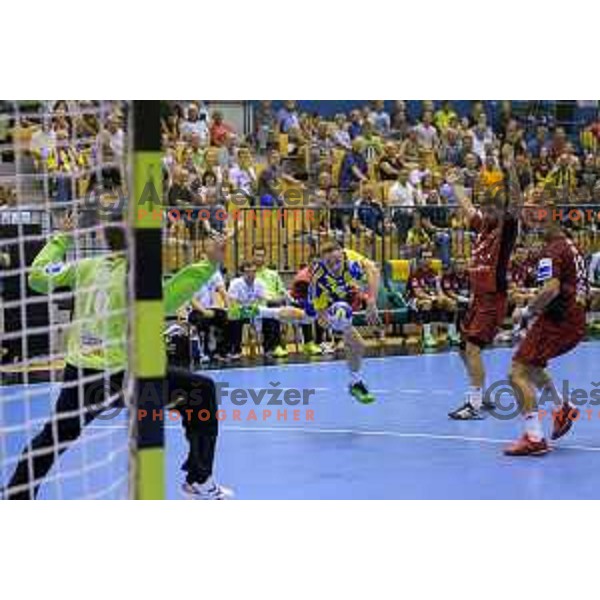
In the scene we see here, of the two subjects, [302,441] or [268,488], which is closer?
[268,488]

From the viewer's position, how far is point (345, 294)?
1129 cm

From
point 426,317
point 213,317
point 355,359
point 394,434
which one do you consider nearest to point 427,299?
point 426,317

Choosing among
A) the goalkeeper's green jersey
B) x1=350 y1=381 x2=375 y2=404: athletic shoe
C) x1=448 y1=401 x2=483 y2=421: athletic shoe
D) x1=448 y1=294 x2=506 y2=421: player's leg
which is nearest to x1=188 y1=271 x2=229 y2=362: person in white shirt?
x1=350 y1=381 x2=375 y2=404: athletic shoe

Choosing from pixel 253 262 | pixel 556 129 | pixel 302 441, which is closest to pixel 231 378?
pixel 253 262

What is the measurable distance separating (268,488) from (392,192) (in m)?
10.3

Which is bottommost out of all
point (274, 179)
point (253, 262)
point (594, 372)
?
point (594, 372)

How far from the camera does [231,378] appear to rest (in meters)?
12.9

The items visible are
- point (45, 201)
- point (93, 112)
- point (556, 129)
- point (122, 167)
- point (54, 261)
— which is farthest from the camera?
point (556, 129)

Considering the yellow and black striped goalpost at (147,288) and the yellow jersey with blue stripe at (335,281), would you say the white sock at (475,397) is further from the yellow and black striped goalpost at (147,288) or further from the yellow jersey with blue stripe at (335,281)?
the yellow and black striped goalpost at (147,288)

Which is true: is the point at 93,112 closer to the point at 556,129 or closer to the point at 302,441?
the point at 302,441

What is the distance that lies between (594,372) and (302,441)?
17.1 feet

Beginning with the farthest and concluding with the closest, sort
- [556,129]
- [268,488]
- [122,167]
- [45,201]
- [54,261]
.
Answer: [556,129], [268,488], [45,201], [54,261], [122,167]

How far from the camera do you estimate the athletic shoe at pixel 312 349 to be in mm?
15145

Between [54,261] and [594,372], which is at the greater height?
[54,261]
